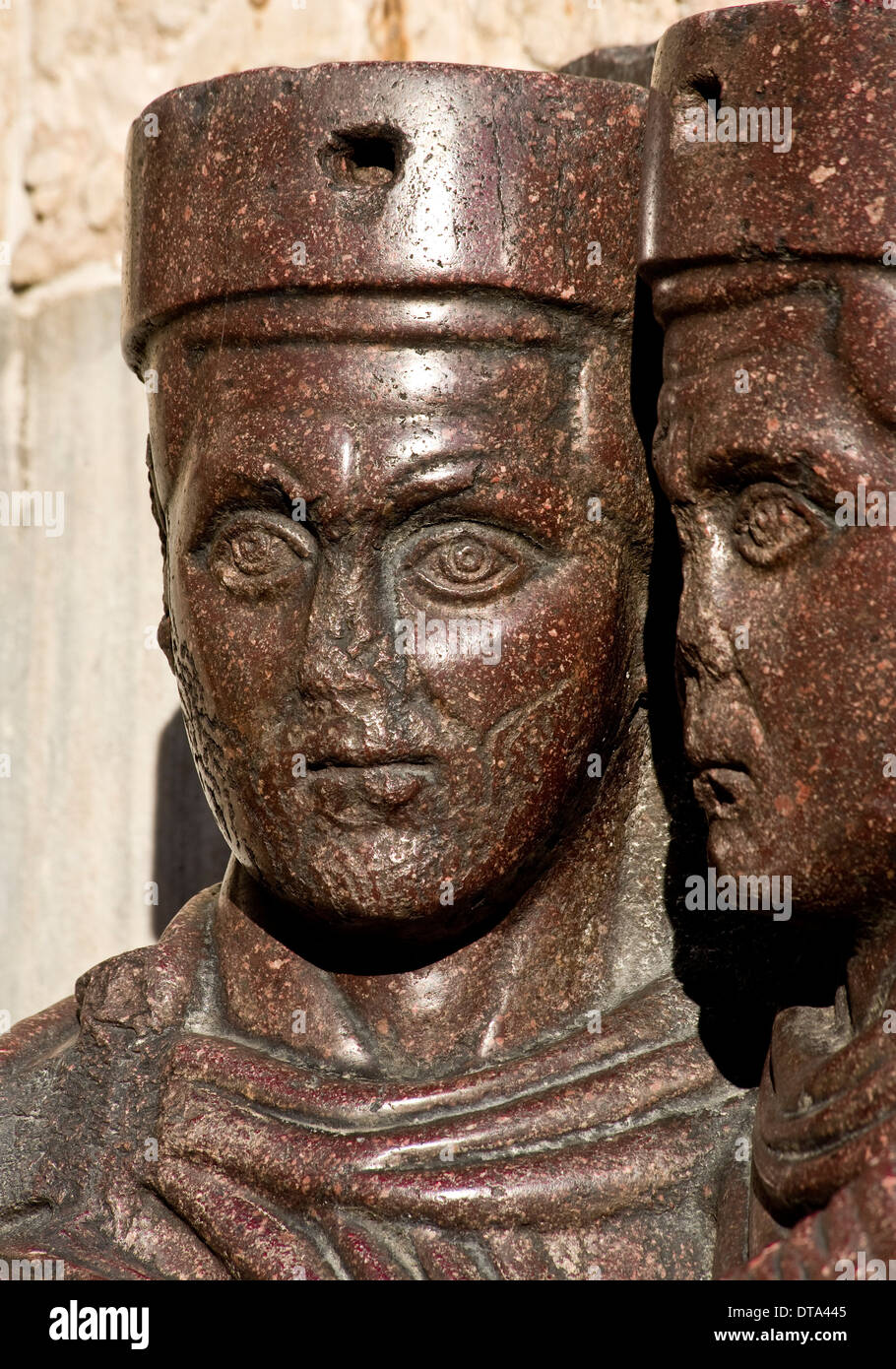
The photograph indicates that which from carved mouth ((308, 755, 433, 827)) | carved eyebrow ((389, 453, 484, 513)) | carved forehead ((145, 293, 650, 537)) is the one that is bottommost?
carved mouth ((308, 755, 433, 827))

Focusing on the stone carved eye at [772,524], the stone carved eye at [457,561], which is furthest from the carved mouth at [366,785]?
the stone carved eye at [772,524]

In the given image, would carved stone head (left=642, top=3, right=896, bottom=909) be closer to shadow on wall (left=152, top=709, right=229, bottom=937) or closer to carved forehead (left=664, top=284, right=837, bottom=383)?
carved forehead (left=664, top=284, right=837, bottom=383)

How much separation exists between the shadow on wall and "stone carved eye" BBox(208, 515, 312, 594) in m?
1.38

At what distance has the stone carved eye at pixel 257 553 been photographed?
2.22m

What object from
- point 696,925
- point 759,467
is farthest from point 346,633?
point 696,925

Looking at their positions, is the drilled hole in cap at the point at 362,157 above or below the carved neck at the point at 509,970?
above

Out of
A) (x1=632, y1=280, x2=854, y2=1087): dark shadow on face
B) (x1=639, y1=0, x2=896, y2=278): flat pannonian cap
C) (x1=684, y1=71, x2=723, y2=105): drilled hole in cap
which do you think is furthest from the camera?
(x1=632, y1=280, x2=854, y2=1087): dark shadow on face

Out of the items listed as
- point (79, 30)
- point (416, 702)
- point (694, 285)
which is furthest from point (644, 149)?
point (79, 30)

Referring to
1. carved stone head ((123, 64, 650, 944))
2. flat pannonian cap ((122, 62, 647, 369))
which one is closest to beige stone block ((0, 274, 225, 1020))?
carved stone head ((123, 64, 650, 944))

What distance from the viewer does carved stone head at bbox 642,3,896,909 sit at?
71.3 inches

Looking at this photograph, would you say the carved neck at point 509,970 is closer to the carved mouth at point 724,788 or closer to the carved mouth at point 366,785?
the carved mouth at point 366,785

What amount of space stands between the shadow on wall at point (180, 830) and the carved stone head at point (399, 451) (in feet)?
4.39

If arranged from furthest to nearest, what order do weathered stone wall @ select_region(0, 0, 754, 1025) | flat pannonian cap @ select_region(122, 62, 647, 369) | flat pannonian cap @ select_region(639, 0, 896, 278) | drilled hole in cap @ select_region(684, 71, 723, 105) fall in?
weathered stone wall @ select_region(0, 0, 754, 1025)
flat pannonian cap @ select_region(122, 62, 647, 369)
drilled hole in cap @ select_region(684, 71, 723, 105)
flat pannonian cap @ select_region(639, 0, 896, 278)

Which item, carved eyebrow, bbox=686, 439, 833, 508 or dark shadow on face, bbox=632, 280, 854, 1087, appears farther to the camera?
dark shadow on face, bbox=632, 280, 854, 1087
